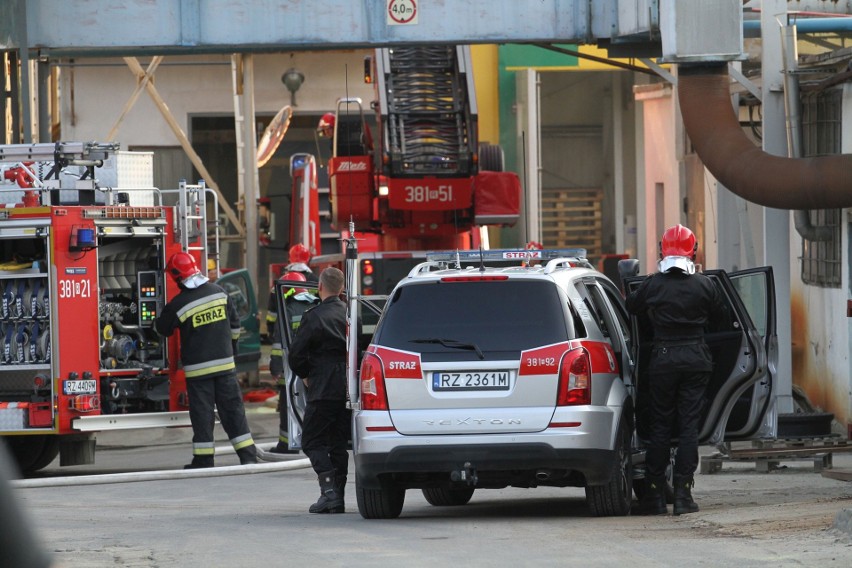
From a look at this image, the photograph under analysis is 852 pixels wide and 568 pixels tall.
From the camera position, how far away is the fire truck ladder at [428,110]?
2038cm

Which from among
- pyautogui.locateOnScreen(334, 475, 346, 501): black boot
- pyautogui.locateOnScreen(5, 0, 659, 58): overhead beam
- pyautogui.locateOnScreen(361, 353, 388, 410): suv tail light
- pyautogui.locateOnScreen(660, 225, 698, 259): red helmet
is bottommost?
pyautogui.locateOnScreen(334, 475, 346, 501): black boot

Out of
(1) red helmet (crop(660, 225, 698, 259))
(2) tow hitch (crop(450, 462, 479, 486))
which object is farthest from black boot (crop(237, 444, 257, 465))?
(1) red helmet (crop(660, 225, 698, 259))

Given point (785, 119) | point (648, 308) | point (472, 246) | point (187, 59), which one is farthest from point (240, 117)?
point (648, 308)

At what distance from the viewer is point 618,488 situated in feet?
29.5

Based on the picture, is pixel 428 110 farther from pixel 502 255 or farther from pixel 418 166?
pixel 502 255

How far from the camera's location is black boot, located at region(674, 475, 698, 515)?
930cm

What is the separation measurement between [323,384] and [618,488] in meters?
2.19

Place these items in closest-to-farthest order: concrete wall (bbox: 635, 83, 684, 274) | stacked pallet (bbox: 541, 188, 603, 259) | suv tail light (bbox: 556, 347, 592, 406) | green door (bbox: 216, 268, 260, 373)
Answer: suv tail light (bbox: 556, 347, 592, 406) < green door (bbox: 216, 268, 260, 373) < concrete wall (bbox: 635, 83, 684, 274) < stacked pallet (bbox: 541, 188, 603, 259)

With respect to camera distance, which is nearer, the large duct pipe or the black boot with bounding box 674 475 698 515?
the black boot with bounding box 674 475 698 515

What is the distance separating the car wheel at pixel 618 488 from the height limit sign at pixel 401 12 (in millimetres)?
7395

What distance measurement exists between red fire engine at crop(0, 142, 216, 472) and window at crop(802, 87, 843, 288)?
6.14 meters

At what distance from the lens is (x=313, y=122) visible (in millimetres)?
32125

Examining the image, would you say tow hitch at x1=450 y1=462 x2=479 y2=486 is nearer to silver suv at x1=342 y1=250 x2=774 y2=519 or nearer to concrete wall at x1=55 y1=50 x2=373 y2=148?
silver suv at x1=342 y1=250 x2=774 y2=519

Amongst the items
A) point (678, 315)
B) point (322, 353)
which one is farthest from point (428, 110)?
point (678, 315)
